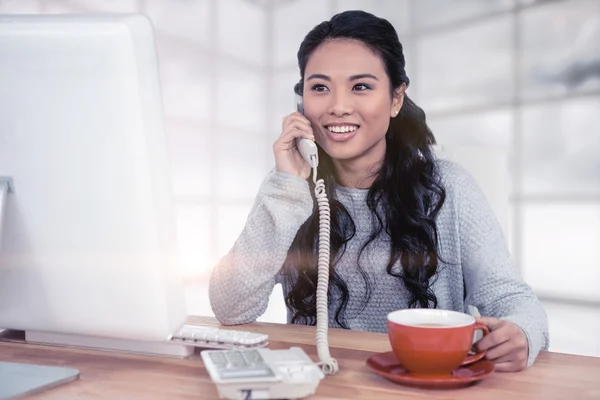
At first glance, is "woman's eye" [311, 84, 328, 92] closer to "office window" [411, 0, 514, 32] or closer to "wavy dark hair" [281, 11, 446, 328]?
"wavy dark hair" [281, 11, 446, 328]

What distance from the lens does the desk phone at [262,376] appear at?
62cm

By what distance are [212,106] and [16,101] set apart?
5.14 metres

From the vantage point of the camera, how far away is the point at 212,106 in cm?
576

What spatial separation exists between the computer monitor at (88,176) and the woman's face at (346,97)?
33.0 inches

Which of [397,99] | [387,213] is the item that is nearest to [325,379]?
[387,213]

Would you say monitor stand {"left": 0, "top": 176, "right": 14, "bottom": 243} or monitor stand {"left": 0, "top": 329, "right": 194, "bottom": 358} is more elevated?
monitor stand {"left": 0, "top": 176, "right": 14, "bottom": 243}

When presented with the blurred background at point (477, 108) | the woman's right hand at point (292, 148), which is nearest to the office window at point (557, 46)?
the blurred background at point (477, 108)

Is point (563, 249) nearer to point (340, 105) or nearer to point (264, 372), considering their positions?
point (340, 105)

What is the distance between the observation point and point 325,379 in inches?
29.2

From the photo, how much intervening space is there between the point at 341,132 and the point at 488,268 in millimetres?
491

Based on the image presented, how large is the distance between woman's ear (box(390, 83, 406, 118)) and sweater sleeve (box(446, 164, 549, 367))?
22 cm

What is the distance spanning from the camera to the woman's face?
1.49m

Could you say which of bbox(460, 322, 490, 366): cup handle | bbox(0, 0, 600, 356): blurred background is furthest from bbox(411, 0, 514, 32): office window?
bbox(460, 322, 490, 366): cup handle

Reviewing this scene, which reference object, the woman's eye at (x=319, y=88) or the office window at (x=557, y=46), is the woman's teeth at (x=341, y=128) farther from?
the office window at (x=557, y=46)
